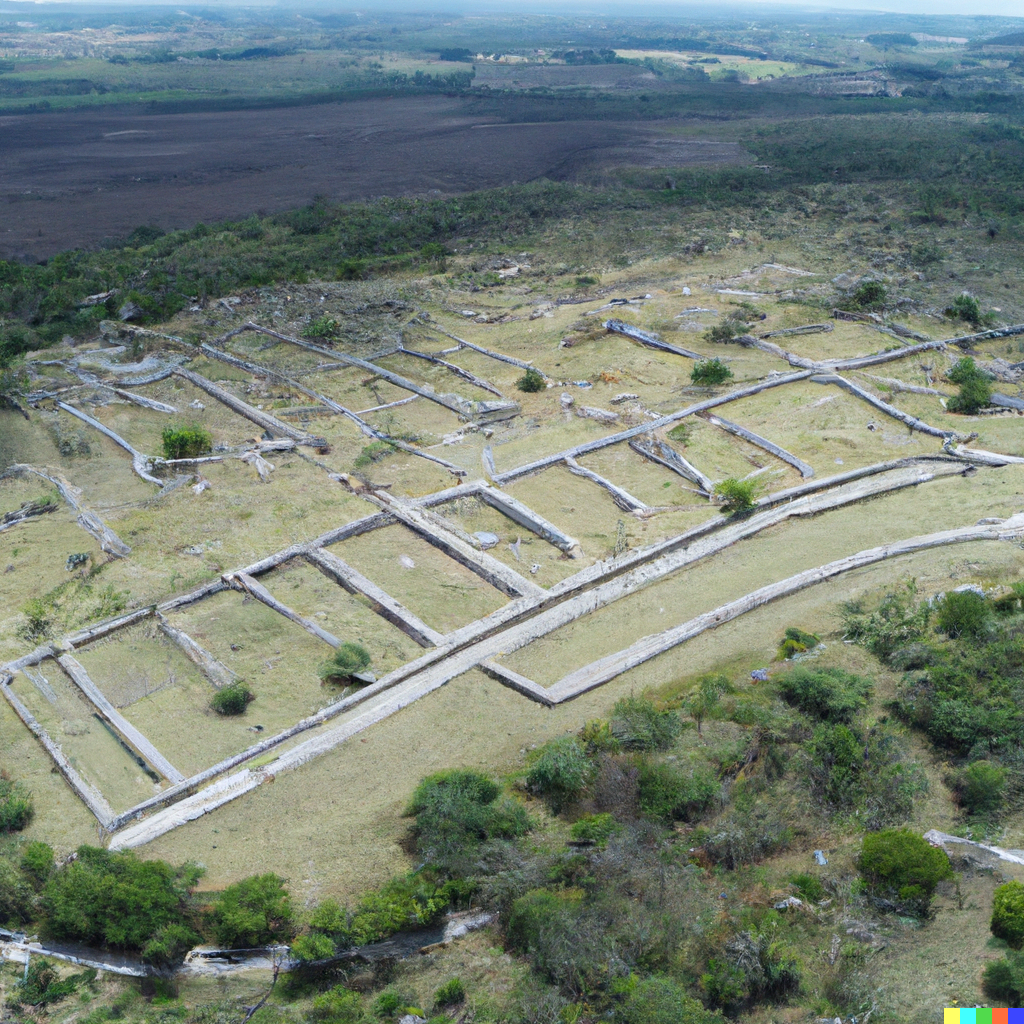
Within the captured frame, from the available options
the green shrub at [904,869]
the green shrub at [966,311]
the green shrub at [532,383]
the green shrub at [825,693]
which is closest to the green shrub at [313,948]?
the green shrub at [904,869]

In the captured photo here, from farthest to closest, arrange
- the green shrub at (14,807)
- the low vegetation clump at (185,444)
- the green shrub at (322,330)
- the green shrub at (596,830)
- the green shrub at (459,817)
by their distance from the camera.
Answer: the green shrub at (322,330), the low vegetation clump at (185,444), the green shrub at (14,807), the green shrub at (596,830), the green shrub at (459,817)

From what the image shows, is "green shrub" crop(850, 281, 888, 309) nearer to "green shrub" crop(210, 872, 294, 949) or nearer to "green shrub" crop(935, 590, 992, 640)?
"green shrub" crop(935, 590, 992, 640)

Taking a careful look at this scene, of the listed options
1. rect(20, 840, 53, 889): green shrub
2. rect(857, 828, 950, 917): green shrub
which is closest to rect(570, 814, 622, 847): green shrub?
rect(857, 828, 950, 917): green shrub

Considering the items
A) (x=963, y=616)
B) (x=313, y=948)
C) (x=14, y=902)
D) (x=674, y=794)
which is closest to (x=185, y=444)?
(x=14, y=902)

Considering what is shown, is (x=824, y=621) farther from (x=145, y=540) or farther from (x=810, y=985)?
(x=145, y=540)

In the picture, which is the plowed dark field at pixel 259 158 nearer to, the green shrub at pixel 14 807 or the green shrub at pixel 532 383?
the green shrub at pixel 532 383

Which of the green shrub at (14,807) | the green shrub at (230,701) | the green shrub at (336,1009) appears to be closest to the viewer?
the green shrub at (336,1009)
